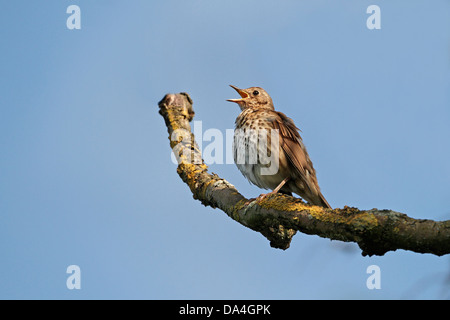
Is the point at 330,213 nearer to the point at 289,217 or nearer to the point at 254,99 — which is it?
the point at 289,217

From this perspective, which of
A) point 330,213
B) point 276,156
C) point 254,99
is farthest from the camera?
point 254,99

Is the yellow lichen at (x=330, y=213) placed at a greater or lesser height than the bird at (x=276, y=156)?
lesser

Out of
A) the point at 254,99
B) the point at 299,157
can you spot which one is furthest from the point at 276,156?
the point at 254,99

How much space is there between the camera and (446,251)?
2.87 meters

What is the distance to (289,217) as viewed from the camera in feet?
12.8

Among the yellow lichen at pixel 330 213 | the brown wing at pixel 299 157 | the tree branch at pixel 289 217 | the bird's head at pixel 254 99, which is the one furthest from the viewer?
the bird's head at pixel 254 99

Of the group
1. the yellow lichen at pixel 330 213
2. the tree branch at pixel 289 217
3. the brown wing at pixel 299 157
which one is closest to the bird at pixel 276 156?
the brown wing at pixel 299 157

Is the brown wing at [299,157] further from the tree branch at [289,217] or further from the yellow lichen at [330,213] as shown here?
the yellow lichen at [330,213]

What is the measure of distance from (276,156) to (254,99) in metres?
1.47

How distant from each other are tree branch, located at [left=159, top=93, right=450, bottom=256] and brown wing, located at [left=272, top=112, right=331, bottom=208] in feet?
3.32

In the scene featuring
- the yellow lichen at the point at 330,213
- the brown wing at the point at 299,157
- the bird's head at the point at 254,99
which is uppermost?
the bird's head at the point at 254,99

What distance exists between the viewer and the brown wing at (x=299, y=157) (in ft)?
19.6

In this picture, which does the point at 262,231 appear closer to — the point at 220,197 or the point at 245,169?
the point at 220,197

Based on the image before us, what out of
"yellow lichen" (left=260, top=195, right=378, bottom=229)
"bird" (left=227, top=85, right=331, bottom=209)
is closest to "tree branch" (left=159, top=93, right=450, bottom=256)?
"yellow lichen" (left=260, top=195, right=378, bottom=229)
